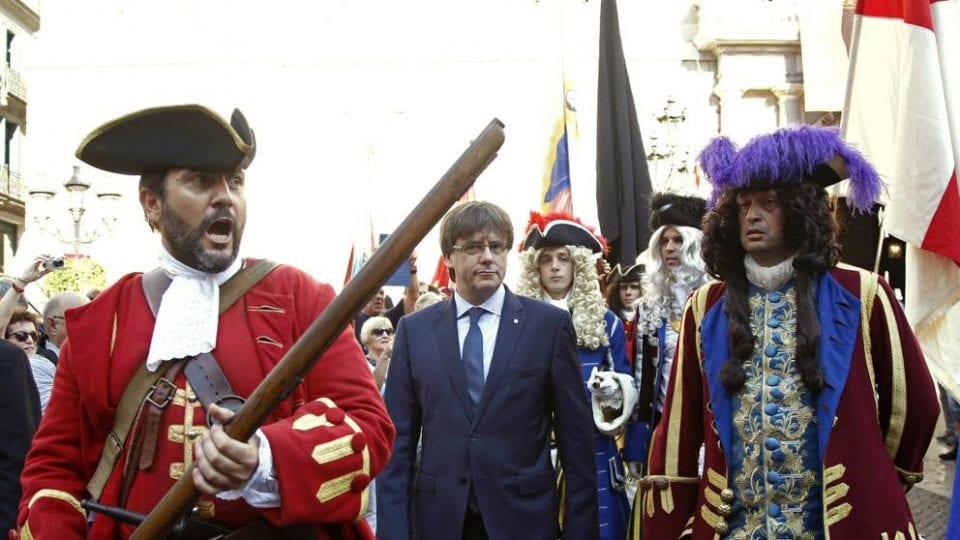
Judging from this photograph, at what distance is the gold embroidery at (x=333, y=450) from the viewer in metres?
2.32

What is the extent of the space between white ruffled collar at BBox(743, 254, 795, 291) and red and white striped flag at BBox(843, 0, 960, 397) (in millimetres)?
1358

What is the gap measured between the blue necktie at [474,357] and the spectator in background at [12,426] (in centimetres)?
180

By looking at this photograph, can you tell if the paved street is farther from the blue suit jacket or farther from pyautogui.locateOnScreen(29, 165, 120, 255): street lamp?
pyautogui.locateOnScreen(29, 165, 120, 255): street lamp

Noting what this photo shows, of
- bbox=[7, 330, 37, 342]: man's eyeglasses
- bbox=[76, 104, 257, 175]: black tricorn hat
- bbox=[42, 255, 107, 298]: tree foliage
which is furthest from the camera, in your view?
bbox=[42, 255, 107, 298]: tree foliage

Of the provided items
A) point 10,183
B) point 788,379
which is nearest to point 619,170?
point 788,379

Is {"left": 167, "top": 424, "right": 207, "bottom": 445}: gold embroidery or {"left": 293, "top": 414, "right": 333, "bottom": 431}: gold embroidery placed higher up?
{"left": 293, "top": 414, "right": 333, "bottom": 431}: gold embroidery

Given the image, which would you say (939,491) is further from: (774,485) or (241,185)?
(241,185)

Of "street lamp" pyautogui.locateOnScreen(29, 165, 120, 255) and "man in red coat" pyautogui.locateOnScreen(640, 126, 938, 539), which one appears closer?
"man in red coat" pyautogui.locateOnScreen(640, 126, 938, 539)

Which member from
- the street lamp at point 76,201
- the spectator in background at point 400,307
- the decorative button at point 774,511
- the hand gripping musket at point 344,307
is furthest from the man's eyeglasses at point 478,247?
the street lamp at point 76,201

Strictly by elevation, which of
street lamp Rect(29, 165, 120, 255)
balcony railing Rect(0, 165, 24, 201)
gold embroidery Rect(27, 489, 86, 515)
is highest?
balcony railing Rect(0, 165, 24, 201)

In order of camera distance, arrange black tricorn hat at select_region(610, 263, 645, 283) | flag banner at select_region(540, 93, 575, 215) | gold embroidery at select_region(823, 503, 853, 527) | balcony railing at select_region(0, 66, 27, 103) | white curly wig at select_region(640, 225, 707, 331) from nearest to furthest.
Result: gold embroidery at select_region(823, 503, 853, 527) → white curly wig at select_region(640, 225, 707, 331) → black tricorn hat at select_region(610, 263, 645, 283) → flag banner at select_region(540, 93, 575, 215) → balcony railing at select_region(0, 66, 27, 103)

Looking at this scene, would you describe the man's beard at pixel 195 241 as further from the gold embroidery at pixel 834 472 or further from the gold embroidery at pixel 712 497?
the gold embroidery at pixel 834 472

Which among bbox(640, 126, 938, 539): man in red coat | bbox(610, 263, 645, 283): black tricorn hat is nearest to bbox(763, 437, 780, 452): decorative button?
bbox(640, 126, 938, 539): man in red coat

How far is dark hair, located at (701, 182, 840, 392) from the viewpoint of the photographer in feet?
10.8
